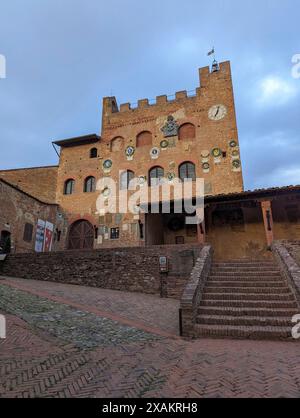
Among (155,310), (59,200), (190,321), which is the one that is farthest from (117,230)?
(190,321)

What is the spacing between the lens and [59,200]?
2052 centimetres

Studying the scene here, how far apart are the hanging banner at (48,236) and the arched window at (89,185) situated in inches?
139

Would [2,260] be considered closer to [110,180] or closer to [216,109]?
[110,180]

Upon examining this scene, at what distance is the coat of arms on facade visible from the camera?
62.9 feet

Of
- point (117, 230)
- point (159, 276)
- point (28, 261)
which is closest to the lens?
point (159, 276)

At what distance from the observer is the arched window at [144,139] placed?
19.9 meters

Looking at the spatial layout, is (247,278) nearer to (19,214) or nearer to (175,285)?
(175,285)

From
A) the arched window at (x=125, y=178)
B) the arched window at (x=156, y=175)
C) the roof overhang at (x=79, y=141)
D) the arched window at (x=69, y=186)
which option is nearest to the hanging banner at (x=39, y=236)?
the arched window at (x=69, y=186)

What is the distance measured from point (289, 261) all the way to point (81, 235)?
47.4ft

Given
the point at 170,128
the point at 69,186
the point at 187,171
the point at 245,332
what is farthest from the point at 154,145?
the point at 245,332

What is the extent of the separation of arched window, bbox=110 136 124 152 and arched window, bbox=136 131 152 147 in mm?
1288

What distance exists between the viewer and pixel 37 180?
2156 centimetres

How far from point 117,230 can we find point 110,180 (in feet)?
12.5

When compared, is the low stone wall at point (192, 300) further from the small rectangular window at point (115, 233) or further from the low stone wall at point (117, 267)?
the small rectangular window at point (115, 233)
